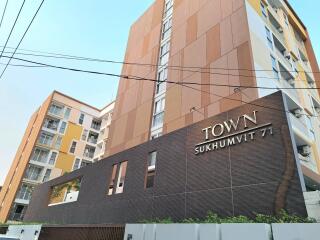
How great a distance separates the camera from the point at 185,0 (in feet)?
82.5

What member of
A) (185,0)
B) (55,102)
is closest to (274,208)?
(185,0)

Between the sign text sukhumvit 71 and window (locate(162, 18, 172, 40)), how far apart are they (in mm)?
16545

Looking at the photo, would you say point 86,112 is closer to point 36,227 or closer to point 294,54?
point 36,227

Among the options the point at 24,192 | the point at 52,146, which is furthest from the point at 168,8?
the point at 24,192

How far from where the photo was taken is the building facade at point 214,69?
1559 cm

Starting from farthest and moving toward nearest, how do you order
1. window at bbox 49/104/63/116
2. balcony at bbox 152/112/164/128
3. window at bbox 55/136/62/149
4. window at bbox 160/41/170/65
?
window at bbox 49/104/63/116, window at bbox 55/136/62/149, window at bbox 160/41/170/65, balcony at bbox 152/112/164/128

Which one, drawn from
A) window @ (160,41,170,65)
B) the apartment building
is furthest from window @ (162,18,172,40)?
the apartment building

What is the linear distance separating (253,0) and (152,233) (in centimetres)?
1783

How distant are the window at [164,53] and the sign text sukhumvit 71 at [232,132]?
42.7 ft

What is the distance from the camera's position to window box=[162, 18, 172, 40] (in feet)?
86.9

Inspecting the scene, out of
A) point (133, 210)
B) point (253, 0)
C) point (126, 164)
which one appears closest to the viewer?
point (133, 210)

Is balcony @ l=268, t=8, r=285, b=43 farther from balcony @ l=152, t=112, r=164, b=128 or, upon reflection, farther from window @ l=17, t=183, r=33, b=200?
window @ l=17, t=183, r=33, b=200

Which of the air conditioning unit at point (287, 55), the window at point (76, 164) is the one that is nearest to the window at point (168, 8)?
the air conditioning unit at point (287, 55)

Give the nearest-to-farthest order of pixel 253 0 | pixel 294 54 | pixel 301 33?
pixel 253 0 < pixel 294 54 < pixel 301 33
